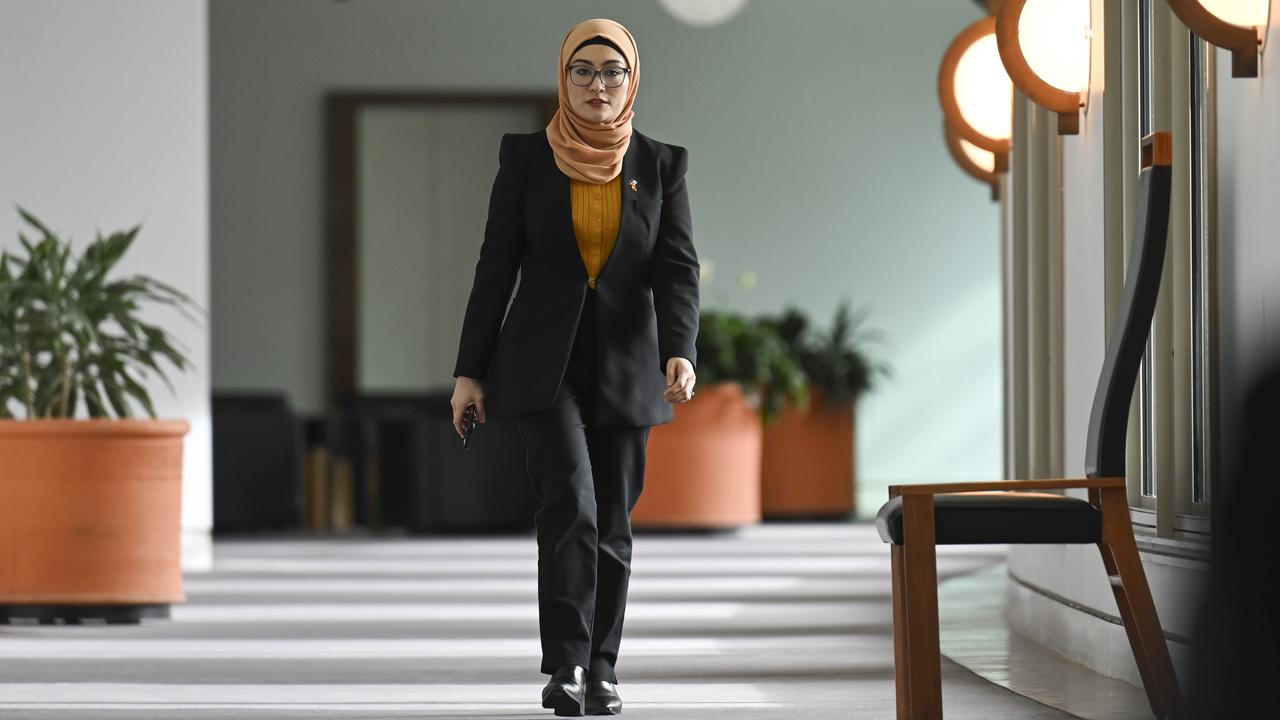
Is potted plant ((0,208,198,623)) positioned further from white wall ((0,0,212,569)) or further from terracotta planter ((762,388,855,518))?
terracotta planter ((762,388,855,518))

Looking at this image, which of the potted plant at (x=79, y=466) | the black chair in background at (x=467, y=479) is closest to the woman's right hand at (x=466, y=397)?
the potted plant at (x=79, y=466)

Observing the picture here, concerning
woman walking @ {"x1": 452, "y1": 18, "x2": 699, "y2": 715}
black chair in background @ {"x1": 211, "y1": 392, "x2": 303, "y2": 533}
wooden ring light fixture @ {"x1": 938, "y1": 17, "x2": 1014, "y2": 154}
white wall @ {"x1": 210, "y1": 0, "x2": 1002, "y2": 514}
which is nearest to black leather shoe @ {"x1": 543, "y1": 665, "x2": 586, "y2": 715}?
woman walking @ {"x1": 452, "y1": 18, "x2": 699, "y2": 715}

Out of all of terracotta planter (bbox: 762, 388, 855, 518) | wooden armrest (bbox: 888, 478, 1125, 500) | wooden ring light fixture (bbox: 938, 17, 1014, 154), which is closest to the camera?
wooden armrest (bbox: 888, 478, 1125, 500)

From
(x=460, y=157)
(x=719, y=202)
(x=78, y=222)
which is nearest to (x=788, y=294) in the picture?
(x=719, y=202)

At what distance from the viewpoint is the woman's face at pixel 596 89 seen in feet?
9.62

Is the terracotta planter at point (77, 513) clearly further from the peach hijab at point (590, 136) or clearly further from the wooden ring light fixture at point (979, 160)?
the wooden ring light fixture at point (979, 160)

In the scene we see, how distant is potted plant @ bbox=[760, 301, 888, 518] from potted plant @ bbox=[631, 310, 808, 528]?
3.00 ft

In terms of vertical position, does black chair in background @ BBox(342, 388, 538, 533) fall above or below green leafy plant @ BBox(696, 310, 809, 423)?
below

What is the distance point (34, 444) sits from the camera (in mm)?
4613

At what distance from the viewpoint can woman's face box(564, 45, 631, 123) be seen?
9.62 feet

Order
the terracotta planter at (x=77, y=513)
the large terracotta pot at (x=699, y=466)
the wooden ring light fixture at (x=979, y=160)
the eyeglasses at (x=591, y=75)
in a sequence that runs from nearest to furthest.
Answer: the eyeglasses at (x=591, y=75), the terracotta planter at (x=77, y=513), the wooden ring light fixture at (x=979, y=160), the large terracotta pot at (x=699, y=466)

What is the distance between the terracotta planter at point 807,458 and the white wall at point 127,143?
4267 mm

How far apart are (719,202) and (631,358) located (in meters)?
9.12

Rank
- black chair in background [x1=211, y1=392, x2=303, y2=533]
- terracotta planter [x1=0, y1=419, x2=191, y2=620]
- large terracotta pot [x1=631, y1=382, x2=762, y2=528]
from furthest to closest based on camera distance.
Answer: black chair in background [x1=211, y1=392, x2=303, y2=533]
large terracotta pot [x1=631, y1=382, x2=762, y2=528]
terracotta planter [x1=0, y1=419, x2=191, y2=620]
